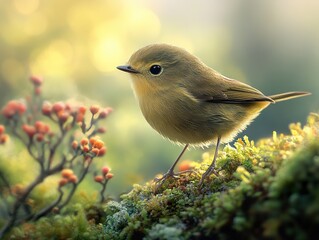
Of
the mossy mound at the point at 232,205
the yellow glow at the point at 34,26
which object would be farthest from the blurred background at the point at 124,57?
the mossy mound at the point at 232,205

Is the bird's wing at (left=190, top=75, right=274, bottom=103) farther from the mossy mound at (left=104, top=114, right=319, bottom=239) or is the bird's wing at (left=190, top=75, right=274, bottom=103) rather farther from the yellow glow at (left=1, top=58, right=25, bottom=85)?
the yellow glow at (left=1, top=58, right=25, bottom=85)

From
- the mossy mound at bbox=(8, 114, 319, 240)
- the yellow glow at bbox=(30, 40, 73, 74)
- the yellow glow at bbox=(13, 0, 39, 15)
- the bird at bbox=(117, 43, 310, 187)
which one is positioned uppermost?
the yellow glow at bbox=(13, 0, 39, 15)

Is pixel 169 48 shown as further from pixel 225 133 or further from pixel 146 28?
pixel 146 28

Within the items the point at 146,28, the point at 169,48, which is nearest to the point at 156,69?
the point at 169,48

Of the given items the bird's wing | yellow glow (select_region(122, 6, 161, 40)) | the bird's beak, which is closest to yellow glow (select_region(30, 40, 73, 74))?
yellow glow (select_region(122, 6, 161, 40))

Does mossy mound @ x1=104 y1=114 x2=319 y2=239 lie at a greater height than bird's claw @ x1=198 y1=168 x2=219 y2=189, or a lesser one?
lesser

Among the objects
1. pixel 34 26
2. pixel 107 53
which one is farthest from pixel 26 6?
pixel 107 53

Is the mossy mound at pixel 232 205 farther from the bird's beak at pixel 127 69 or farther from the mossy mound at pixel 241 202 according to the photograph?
the bird's beak at pixel 127 69
